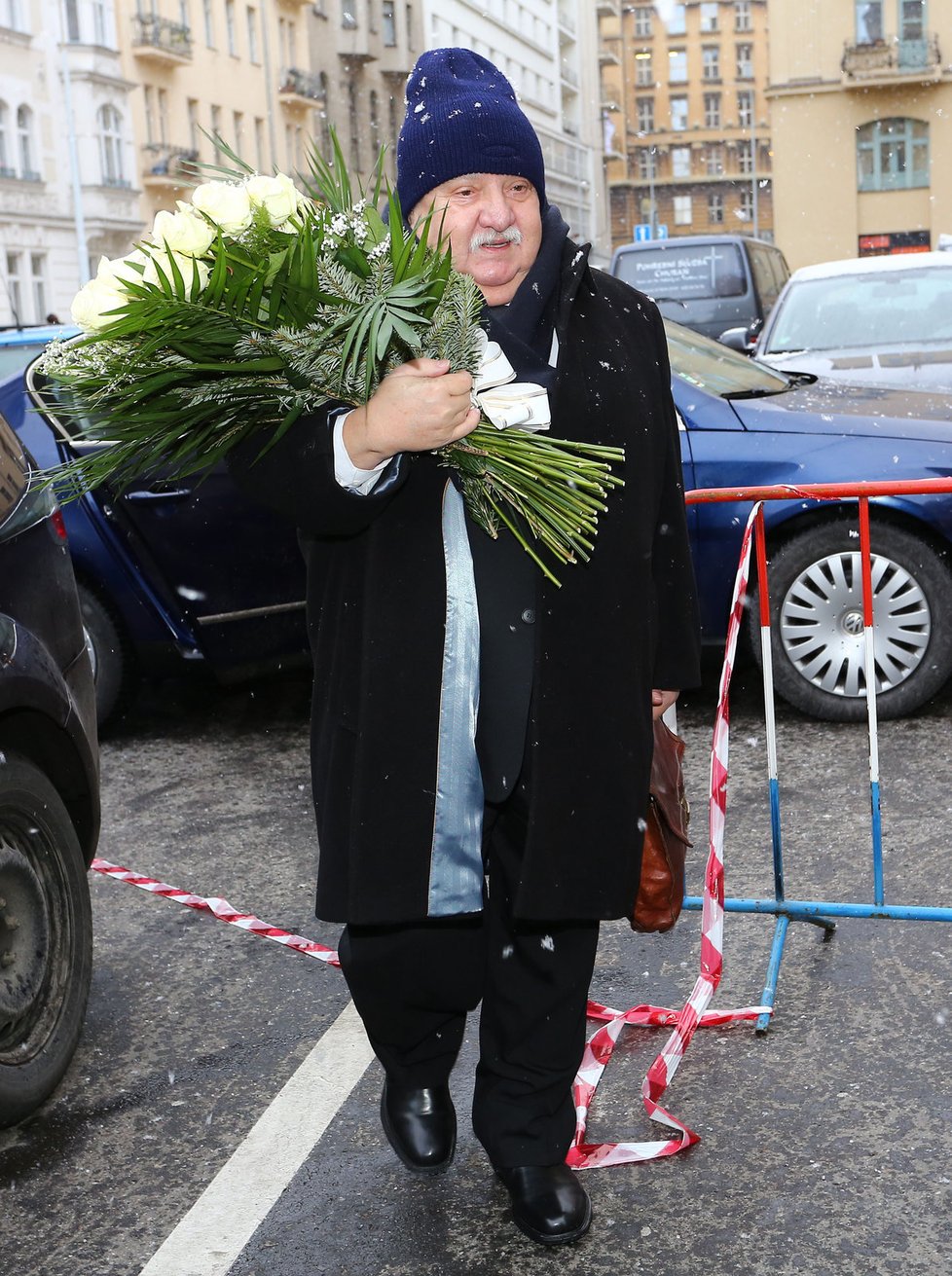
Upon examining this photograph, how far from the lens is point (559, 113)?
84062 millimetres

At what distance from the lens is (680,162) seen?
125 metres

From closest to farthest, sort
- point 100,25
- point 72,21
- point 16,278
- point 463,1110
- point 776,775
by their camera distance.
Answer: point 463,1110, point 776,775, point 16,278, point 72,21, point 100,25

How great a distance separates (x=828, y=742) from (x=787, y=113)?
4945 centimetres

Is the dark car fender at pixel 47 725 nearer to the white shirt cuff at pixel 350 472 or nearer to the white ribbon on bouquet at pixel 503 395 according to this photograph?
the white shirt cuff at pixel 350 472

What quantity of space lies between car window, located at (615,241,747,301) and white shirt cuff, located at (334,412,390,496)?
1929cm

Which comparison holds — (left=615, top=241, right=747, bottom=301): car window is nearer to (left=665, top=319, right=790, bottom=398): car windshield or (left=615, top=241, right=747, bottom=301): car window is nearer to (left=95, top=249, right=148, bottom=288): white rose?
(left=665, top=319, right=790, bottom=398): car windshield

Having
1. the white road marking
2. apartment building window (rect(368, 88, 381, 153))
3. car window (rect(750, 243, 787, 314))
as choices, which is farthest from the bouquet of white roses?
apartment building window (rect(368, 88, 381, 153))

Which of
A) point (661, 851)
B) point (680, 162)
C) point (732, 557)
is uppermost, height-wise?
point (680, 162)

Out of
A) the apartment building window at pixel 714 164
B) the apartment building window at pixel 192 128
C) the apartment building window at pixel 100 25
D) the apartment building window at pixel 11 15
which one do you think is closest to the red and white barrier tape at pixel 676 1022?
the apartment building window at pixel 11 15

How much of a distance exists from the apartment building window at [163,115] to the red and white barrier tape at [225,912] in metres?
47.4

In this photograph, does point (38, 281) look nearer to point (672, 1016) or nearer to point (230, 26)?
point (230, 26)

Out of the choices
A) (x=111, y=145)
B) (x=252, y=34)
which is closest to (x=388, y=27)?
(x=252, y=34)

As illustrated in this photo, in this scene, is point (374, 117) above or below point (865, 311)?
above

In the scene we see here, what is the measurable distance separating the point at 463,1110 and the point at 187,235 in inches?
72.7
